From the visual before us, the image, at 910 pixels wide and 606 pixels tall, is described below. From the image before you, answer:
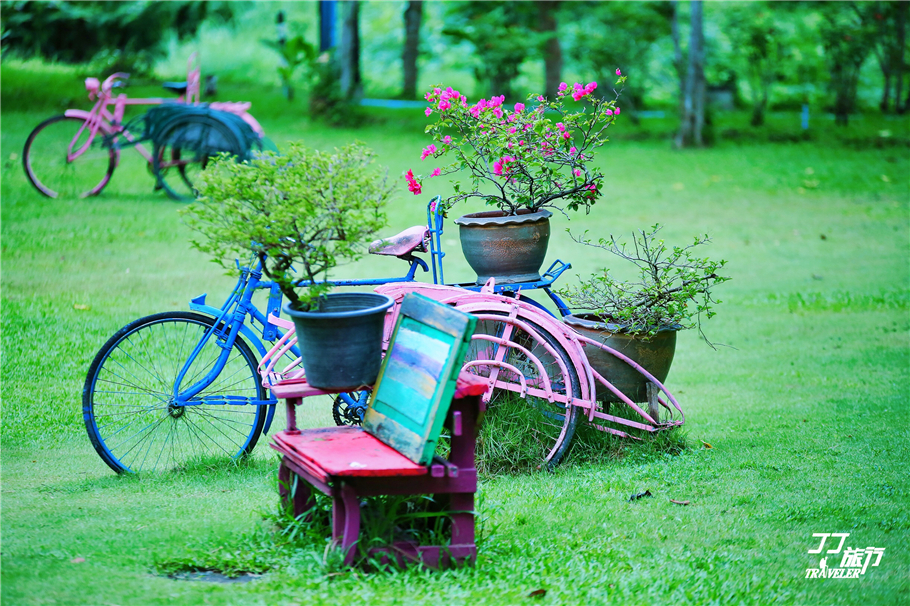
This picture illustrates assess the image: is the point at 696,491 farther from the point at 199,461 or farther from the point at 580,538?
the point at 199,461

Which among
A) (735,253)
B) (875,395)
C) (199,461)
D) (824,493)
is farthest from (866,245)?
(199,461)

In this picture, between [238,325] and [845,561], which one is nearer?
[845,561]

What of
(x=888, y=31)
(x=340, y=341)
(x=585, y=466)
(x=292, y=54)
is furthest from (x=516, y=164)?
(x=888, y=31)

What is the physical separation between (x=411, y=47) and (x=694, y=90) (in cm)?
755

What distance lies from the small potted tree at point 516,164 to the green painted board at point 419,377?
1416 millimetres

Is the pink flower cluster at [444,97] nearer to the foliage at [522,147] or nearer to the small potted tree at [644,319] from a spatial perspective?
the foliage at [522,147]

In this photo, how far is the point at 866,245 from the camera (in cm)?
1145

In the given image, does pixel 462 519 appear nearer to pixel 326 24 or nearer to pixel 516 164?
pixel 516 164

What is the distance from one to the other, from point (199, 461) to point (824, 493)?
10.4ft

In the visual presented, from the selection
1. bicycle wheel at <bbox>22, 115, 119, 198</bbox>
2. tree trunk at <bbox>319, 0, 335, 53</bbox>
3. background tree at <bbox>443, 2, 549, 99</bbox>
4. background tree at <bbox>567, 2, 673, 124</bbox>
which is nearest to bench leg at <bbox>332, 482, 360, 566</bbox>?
bicycle wheel at <bbox>22, 115, 119, 198</bbox>

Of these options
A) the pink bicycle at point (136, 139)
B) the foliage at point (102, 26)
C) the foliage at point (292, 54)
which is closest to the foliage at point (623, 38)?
the foliage at point (292, 54)

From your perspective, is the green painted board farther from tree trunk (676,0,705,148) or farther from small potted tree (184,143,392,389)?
tree trunk (676,0,705,148)

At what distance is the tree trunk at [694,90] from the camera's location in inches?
640

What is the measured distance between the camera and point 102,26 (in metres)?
19.6
